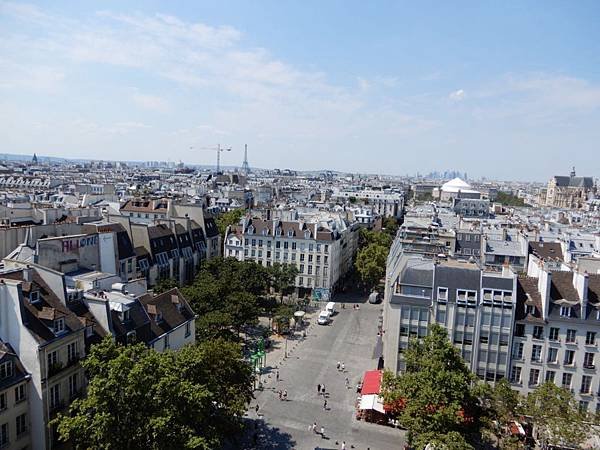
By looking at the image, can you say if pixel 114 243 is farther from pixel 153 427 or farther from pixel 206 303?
pixel 153 427

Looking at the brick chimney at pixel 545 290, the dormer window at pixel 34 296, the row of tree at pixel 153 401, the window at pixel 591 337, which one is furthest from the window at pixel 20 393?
Result: the window at pixel 591 337

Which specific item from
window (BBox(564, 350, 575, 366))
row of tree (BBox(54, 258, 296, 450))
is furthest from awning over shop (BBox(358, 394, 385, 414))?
window (BBox(564, 350, 575, 366))

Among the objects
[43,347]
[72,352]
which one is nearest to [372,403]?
[72,352]

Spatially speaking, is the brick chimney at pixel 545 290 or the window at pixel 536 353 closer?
the brick chimney at pixel 545 290

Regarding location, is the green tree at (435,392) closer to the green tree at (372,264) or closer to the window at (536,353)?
the window at (536,353)

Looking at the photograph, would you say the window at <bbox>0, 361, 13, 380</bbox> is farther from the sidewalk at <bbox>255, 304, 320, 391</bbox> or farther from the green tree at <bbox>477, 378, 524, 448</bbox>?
the green tree at <bbox>477, 378, 524, 448</bbox>

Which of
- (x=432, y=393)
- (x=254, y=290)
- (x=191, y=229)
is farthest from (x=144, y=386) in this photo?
(x=191, y=229)

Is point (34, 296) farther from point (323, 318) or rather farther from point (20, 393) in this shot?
point (323, 318)
